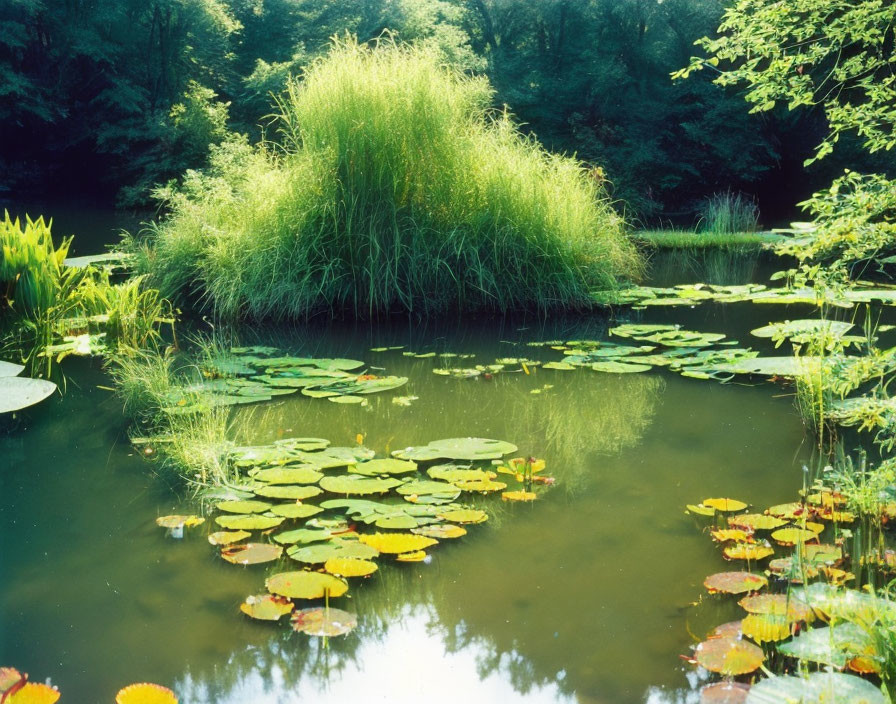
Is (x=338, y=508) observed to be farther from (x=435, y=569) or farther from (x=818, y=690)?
(x=818, y=690)

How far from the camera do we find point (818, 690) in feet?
5.09

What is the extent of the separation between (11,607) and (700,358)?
3832 mm

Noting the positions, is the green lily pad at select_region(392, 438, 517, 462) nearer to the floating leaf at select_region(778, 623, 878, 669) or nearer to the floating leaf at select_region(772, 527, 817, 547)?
the floating leaf at select_region(772, 527, 817, 547)

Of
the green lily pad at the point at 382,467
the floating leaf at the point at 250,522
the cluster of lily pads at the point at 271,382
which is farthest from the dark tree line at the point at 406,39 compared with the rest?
the floating leaf at the point at 250,522

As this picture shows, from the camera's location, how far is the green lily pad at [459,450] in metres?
3.31

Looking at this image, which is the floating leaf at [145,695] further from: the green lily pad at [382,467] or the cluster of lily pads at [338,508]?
the green lily pad at [382,467]

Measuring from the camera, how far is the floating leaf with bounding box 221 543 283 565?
2.50m

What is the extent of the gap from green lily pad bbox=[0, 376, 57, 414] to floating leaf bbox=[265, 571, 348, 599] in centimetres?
159

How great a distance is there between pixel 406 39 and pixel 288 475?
16.9 m

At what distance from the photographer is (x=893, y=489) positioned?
7.15 ft

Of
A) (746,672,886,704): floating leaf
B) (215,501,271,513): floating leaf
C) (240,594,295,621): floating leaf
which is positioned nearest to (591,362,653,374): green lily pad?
(215,501,271,513): floating leaf

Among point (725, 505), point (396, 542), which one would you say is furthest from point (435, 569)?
point (725, 505)

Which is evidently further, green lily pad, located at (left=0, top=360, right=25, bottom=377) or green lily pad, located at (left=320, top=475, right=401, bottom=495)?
green lily pad, located at (left=0, top=360, right=25, bottom=377)

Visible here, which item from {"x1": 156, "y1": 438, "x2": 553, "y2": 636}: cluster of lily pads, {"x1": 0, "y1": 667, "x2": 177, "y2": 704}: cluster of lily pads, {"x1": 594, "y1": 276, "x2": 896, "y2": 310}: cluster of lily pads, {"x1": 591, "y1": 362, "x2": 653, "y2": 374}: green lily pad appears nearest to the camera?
{"x1": 0, "y1": 667, "x2": 177, "y2": 704}: cluster of lily pads
